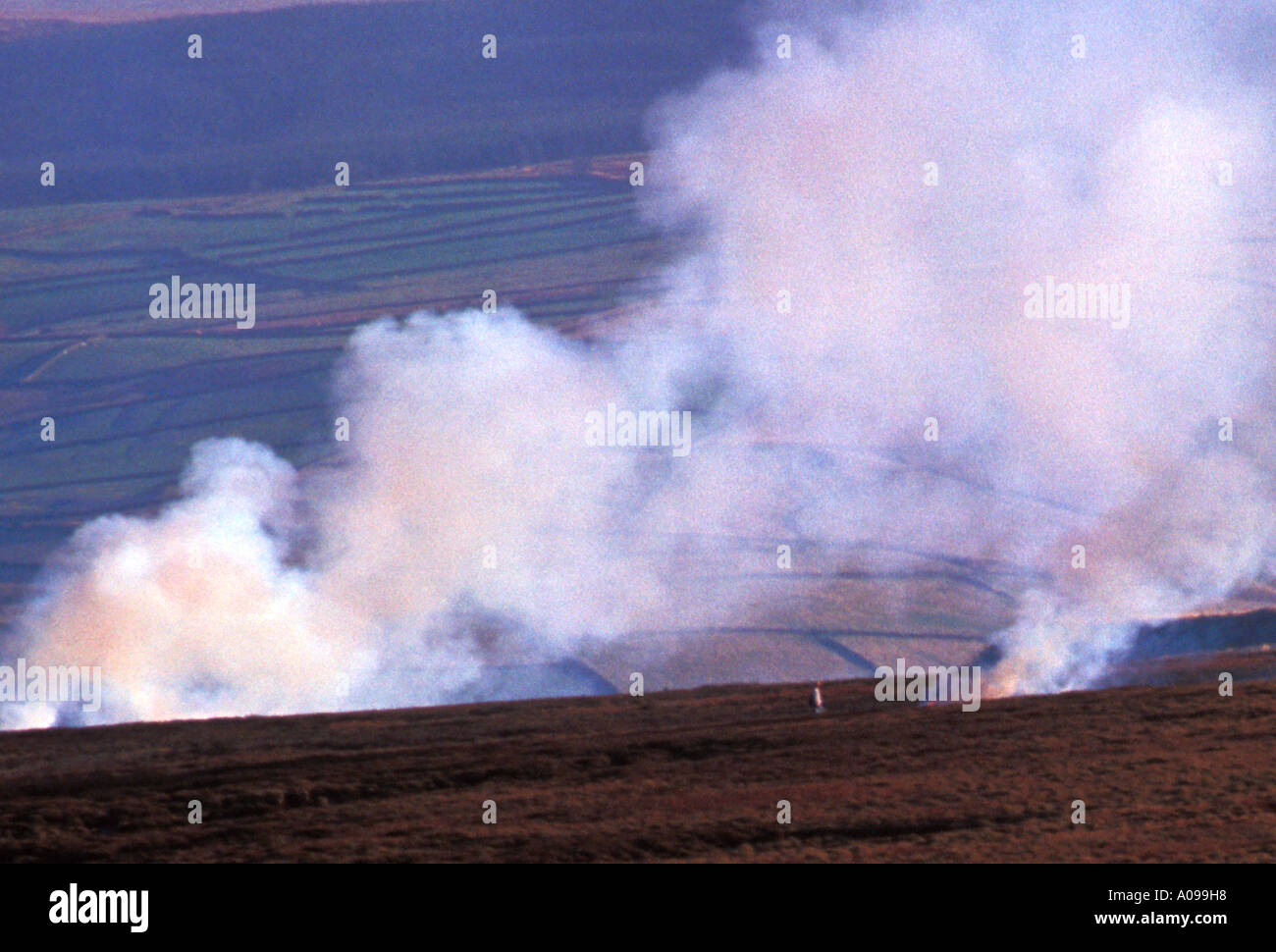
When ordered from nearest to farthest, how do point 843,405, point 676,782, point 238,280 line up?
point 676,782
point 843,405
point 238,280

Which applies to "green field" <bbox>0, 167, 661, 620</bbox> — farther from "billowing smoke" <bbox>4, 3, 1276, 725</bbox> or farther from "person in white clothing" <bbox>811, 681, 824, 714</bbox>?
"person in white clothing" <bbox>811, 681, 824, 714</bbox>

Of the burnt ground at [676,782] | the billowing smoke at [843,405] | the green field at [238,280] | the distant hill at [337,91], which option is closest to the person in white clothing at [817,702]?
the burnt ground at [676,782]

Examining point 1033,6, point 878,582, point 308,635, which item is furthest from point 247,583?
point 1033,6

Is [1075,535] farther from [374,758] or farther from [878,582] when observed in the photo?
[374,758]

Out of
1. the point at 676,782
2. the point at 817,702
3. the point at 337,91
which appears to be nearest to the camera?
the point at 676,782

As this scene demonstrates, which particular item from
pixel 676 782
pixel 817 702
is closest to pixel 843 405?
pixel 817 702

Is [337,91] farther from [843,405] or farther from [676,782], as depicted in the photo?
[676,782]

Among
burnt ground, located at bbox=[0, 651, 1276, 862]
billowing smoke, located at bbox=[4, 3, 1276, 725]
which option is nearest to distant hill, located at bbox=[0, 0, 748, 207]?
billowing smoke, located at bbox=[4, 3, 1276, 725]
